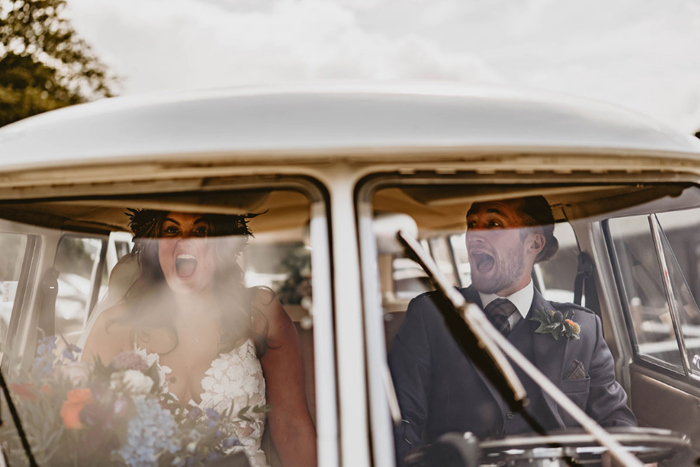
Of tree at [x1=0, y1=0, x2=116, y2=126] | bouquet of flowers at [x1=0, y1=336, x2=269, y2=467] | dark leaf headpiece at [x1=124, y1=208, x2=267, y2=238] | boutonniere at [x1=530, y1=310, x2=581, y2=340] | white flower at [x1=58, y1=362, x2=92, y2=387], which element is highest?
tree at [x1=0, y1=0, x2=116, y2=126]

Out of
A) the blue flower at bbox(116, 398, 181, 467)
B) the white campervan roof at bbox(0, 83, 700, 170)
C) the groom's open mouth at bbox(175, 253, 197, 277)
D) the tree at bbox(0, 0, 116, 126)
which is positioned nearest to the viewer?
the white campervan roof at bbox(0, 83, 700, 170)

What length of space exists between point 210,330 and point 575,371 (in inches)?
50.5

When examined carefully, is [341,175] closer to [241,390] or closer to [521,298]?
[241,390]

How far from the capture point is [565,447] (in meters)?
1.51

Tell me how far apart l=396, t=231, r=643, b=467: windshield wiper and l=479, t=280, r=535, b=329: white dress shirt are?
0.34 m

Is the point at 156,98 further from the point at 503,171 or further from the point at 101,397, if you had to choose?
the point at 503,171

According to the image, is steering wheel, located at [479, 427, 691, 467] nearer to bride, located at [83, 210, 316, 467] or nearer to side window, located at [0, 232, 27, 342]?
bride, located at [83, 210, 316, 467]

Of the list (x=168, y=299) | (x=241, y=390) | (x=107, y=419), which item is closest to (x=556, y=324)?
(x=241, y=390)

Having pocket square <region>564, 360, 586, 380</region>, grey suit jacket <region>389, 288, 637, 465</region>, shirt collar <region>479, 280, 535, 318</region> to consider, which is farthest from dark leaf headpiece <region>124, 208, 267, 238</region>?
pocket square <region>564, 360, 586, 380</region>

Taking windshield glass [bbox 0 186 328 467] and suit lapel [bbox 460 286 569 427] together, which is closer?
windshield glass [bbox 0 186 328 467]

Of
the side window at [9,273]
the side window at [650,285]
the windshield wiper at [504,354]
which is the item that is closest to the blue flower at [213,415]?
the windshield wiper at [504,354]

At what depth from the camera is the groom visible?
5.86ft

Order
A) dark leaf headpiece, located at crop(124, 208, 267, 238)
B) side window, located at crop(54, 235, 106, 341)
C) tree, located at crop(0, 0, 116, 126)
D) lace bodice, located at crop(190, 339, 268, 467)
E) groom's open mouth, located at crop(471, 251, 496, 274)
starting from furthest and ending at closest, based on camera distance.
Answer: tree, located at crop(0, 0, 116, 126), side window, located at crop(54, 235, 106, 341), groom's open mouth, located at crop(471, 251, 496, 274), lace bodice, located at crop(190, 339, 268, 467), dark leaf headpiece, located at crop(124, 208, 267, 238)

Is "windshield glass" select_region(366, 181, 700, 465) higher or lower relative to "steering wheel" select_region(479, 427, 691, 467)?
higher
